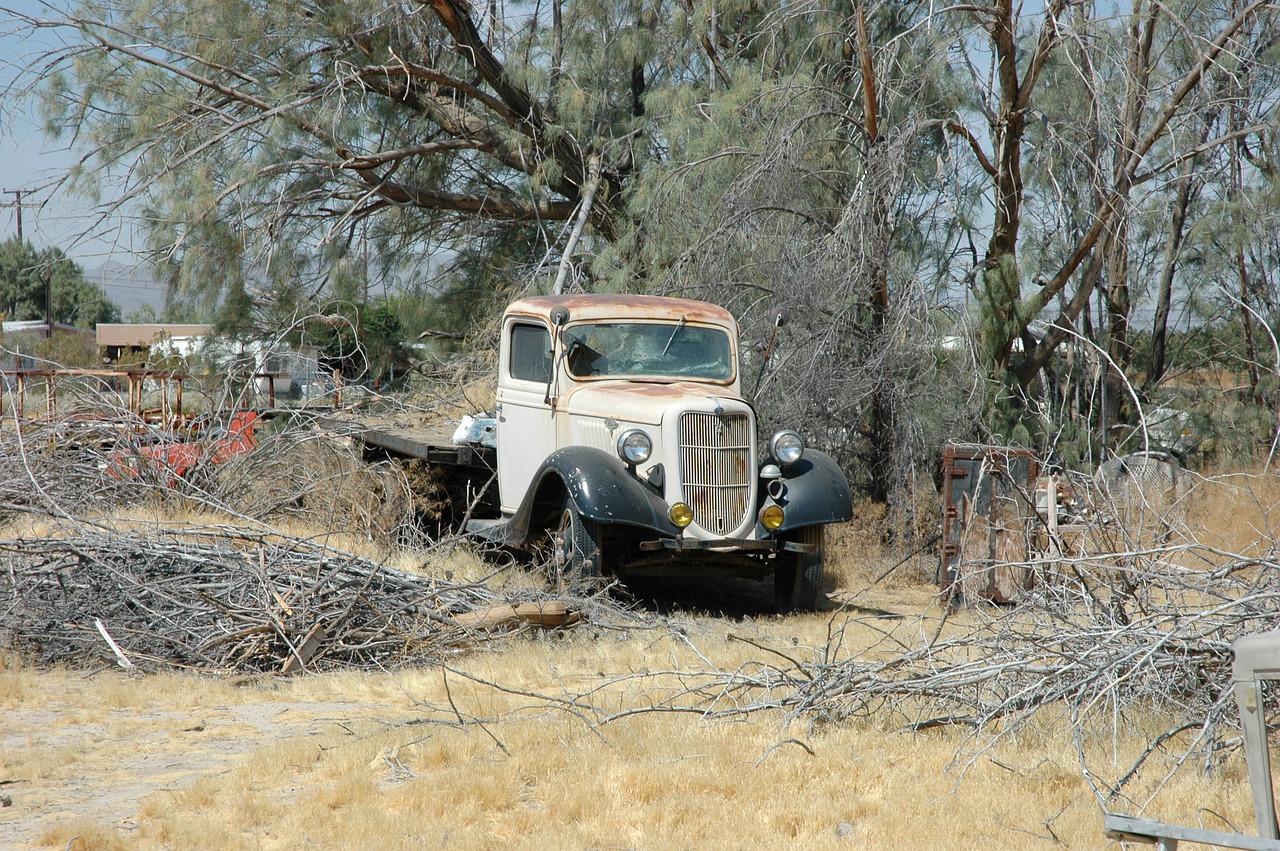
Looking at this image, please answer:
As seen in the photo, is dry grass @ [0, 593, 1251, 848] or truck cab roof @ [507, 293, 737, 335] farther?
truck cab roof @ [507, 293, 737, 335]

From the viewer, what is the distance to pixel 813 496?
775 cm

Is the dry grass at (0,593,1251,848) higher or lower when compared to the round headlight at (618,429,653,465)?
lower

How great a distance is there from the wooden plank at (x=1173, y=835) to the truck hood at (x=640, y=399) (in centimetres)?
479

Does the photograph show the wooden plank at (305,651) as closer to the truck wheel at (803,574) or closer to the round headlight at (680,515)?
the round headlight at (680,515)

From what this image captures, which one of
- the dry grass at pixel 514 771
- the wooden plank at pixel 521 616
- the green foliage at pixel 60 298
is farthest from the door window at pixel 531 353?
the green foliage at pixel 60 298

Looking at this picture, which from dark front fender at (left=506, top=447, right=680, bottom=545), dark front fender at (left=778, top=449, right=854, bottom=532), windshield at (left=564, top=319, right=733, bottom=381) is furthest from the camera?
windshield at (left=564, top=319, right=733, bottom=381)

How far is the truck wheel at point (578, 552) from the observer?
23.8 ft

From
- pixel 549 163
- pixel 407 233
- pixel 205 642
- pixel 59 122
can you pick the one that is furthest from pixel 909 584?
pixel 59 122

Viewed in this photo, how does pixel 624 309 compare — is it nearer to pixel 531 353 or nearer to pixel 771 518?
pixel 531 353

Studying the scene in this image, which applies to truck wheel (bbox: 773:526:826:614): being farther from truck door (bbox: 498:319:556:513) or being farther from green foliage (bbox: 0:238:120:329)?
green foliage (bbox: 0:238:120:329)

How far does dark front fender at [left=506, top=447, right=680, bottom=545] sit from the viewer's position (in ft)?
23.2

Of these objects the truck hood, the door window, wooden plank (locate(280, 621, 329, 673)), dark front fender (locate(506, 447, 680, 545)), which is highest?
the door window

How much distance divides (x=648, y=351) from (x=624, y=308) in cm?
36

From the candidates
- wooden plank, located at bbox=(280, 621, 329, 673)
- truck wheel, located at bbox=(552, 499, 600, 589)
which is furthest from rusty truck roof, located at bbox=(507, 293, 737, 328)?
wooden plank, located at bbox=(280, 621, 329, 673)
